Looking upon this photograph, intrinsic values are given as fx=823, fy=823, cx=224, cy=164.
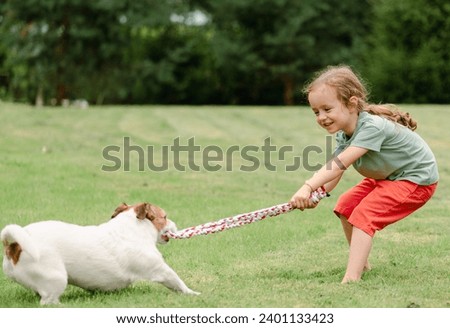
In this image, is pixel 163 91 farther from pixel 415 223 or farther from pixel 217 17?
pixel 415 223

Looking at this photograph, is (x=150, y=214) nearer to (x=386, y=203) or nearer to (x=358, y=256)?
(x=358, y=256)

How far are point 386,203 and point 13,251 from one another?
259 cm

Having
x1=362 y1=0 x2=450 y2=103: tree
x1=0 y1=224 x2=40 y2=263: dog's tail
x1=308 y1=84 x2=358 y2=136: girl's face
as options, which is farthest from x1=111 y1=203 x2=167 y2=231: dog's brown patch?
x1=362 y1=0 x2=450 y2=103: tree

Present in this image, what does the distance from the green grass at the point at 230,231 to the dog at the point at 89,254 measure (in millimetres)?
140

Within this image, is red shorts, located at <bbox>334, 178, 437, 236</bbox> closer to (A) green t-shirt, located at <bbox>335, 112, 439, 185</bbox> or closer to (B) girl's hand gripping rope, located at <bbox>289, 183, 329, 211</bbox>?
(A) green t-shirt, located at <bbox>335, 112, 439, 185</bbox>

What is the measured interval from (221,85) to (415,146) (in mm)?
41005

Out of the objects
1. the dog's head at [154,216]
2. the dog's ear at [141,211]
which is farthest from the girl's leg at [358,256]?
the dog's ear at [141,211]

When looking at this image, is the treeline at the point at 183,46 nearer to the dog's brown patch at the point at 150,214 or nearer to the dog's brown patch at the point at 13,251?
the dog's brown patch at the point at 150,214

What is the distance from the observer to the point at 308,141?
16.6 m

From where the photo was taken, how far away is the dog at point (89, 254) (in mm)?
4812

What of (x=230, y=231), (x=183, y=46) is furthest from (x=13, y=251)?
(x=183, y=46)

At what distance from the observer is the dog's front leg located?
205 inches

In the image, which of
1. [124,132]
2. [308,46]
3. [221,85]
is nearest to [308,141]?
[124,132]

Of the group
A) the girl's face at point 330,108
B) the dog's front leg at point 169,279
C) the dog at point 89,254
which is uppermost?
the girl's face at point 330,108
